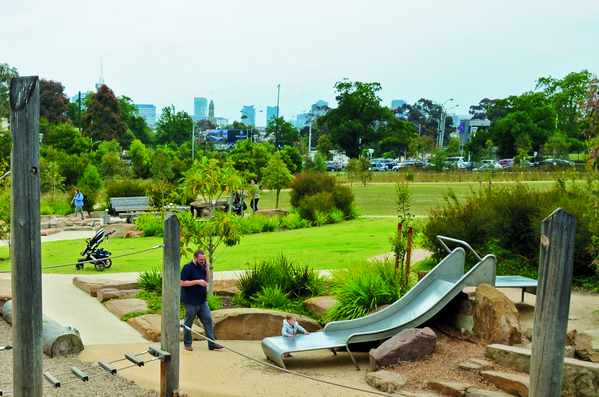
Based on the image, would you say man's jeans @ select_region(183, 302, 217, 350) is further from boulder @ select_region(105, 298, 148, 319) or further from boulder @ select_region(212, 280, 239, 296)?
boulder @ select_region(212, 280, 239, 296)

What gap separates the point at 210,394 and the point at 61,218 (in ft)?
66.5

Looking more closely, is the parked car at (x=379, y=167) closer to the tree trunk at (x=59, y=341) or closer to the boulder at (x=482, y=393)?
the tree trunk at (x=59, y=341)

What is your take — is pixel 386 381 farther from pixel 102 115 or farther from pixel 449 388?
pixel 102 115

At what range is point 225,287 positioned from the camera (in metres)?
11.1

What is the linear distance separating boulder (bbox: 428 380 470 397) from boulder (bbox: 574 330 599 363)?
1.52 m

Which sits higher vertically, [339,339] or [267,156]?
[267,156]

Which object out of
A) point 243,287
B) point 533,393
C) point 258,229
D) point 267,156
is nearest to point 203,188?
point 243,287

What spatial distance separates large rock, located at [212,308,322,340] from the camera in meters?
8.88

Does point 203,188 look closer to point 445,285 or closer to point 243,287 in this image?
point 243,287

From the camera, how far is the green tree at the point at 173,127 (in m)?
85.7

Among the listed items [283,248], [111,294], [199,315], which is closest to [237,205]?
[283,248]

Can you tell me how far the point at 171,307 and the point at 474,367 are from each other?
Answer: 3639mm

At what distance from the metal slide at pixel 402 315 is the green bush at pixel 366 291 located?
778 mm

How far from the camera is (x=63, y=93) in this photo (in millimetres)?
83250
